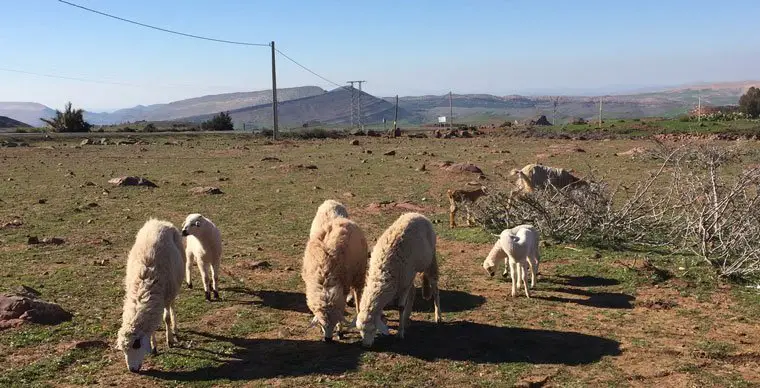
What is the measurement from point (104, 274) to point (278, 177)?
1437 cm

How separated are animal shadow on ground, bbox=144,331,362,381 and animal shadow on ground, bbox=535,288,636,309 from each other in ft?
13.3

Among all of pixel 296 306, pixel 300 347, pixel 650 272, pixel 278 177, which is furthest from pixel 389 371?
pixel 278 177

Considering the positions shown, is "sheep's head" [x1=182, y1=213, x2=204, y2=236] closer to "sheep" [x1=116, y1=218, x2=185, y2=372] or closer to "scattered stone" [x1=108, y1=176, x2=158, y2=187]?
"sheep" [x1=116, y1=218, x2=185, y2=372]

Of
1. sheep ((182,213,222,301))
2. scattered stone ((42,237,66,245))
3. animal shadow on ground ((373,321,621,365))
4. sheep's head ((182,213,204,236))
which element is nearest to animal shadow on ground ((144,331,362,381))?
animal shadow on ground ((373,321,621,365))

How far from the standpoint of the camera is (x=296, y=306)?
377 inches

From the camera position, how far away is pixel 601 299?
31.9 ft

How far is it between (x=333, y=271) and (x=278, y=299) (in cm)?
250

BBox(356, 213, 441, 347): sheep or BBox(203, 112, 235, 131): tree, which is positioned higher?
BBox(203, 112, 235, 131): tree

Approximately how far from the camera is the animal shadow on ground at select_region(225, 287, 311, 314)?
9539 mm

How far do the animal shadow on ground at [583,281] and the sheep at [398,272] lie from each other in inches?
123

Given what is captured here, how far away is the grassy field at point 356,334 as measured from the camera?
6949mm

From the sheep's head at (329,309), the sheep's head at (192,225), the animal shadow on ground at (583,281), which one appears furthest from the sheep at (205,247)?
the animal shadow on ground at (583,281)

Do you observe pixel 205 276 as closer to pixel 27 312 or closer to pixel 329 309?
pixel 27 312

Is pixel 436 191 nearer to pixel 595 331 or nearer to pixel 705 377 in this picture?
pixel 595 331
